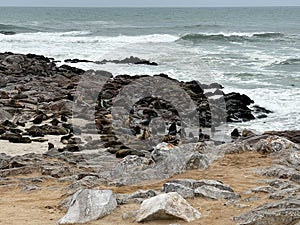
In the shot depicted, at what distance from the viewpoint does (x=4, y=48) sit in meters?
35.9

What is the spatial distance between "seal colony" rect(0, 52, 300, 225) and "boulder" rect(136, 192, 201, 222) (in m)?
0.01

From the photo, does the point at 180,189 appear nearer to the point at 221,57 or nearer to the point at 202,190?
the point at 202,190

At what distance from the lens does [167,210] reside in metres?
→ 5.14

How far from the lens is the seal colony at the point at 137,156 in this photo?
558cm

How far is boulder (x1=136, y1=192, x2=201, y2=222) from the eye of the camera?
5156 millimetres

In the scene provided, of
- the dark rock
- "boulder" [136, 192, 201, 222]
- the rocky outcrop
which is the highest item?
"boulder" [136, 192, 201, 222]

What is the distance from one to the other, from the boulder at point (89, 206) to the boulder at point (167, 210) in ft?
1.35

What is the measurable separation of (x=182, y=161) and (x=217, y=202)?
221 centimetres

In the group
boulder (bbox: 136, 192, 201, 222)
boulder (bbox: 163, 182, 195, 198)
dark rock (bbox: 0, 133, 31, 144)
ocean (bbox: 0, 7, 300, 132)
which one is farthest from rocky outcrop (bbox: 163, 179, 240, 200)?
ocean (bbox: 0, 7, 300, 132)

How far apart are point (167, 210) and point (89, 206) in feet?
3.03

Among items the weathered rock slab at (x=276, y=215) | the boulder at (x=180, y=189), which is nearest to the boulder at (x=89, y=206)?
the boulder at (x=180, y=189)

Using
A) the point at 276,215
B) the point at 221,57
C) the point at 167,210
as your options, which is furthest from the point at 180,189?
the point at 221,57

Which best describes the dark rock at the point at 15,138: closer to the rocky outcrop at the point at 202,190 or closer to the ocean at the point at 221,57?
the rocky outcrop at the point at 202,190

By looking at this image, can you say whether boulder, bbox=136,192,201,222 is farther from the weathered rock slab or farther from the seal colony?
the weathered rock slab
